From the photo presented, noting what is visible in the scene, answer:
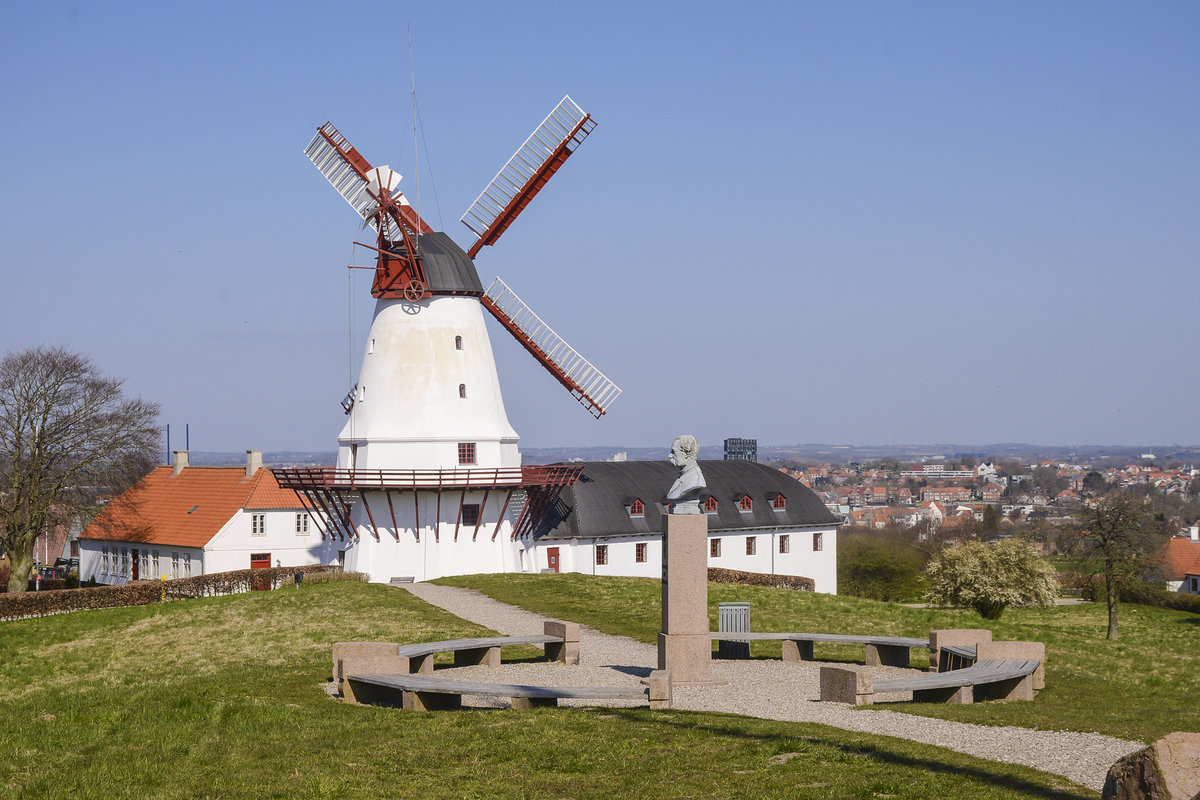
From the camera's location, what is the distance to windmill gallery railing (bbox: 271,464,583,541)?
41.2m

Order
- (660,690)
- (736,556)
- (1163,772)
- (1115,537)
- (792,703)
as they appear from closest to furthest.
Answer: (1163,772)
(660,690)
(792,703)
(1115,537)
(736,556)

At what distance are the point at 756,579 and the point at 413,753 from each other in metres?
35.2

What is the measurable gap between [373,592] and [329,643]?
30.0 feet

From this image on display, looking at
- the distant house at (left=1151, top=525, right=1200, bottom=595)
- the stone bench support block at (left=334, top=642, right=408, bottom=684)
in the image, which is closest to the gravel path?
the stone bench support block at (left=334, top=642, right=408, bottom=684)

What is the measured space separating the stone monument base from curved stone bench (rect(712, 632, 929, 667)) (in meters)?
3.23

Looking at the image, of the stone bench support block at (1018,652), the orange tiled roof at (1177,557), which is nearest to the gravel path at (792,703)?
the stone bench support block at (1018,652)

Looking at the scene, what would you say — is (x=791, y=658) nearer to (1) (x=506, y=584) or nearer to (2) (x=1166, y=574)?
(1) (x=506, y=584)

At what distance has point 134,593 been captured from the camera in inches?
1537

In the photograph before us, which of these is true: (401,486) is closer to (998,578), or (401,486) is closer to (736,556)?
(736,556)

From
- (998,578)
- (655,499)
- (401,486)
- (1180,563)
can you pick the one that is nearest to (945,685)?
(401,486)

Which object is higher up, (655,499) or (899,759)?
(655,499)

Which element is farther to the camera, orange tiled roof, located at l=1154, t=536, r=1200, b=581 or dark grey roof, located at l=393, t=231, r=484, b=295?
orange tiled roof, located at l=1154, t=536, r=1200, b=581

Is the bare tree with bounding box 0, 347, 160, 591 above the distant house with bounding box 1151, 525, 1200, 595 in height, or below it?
above

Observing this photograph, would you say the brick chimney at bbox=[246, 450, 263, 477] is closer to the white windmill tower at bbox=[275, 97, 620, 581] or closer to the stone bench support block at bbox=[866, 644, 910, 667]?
the white windmill tower at bbox=[275, 97, 620, 581]
